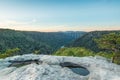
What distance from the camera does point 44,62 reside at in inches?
447

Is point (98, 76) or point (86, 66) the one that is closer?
point (98, 76)

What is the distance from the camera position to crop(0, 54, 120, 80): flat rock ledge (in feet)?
31.9

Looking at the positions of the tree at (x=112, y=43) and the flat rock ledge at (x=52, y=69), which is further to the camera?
the tree at (x=112, y=43)

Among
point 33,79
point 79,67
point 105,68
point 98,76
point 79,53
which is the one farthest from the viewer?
point 79,53

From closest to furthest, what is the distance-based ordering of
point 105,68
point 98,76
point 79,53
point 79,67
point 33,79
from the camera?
point 33,79
point 98,76
point 105,68
point 79,67
point 79,53

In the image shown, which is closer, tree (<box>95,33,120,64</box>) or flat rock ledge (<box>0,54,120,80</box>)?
flat rock ledge (<box>0,54,120,80</box>)

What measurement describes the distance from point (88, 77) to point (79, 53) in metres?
27.4

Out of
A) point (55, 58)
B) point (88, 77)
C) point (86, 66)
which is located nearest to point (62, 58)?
point (55, 58)

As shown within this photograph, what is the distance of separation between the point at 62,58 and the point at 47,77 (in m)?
2.46

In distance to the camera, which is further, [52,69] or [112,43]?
[112,43]

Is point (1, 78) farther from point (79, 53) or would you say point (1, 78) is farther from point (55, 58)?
point (79, 53)

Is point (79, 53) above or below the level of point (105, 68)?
below

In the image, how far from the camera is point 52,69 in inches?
401

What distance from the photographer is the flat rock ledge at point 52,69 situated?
9734 millimetres
